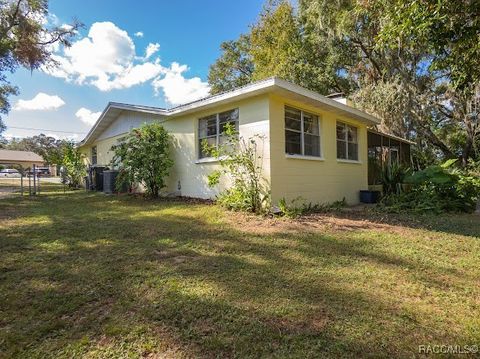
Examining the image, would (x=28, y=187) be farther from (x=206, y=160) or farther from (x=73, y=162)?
(x=206, y=160)

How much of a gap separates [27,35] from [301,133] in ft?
46.6

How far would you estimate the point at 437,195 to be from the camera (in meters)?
9.52

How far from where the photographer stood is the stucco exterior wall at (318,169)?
24.4 ft

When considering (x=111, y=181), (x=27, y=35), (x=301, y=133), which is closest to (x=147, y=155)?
(x=111, y=181)

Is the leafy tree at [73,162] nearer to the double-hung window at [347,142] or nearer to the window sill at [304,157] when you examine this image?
the window sill at [304,157]

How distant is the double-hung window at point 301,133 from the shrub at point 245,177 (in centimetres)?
93

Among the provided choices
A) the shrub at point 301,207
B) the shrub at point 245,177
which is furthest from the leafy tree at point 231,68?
the shrub at point 245,177

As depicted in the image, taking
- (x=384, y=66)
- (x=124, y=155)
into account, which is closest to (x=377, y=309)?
(x=124, y=155)

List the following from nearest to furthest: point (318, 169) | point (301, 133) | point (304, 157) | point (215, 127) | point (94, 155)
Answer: point (304, 157), point (301, 133), point (318, 169), point (215, 127), point (94, 155)

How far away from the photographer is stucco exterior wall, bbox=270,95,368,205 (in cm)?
743

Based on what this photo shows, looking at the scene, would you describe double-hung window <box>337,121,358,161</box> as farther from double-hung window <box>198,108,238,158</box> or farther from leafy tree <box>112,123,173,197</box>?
leafy tree <box>112,123,173,197</box>

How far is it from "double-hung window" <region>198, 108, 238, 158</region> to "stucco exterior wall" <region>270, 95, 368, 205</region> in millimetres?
1278

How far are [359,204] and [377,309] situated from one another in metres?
8.07

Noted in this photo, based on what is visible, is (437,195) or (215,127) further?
(437,195)
